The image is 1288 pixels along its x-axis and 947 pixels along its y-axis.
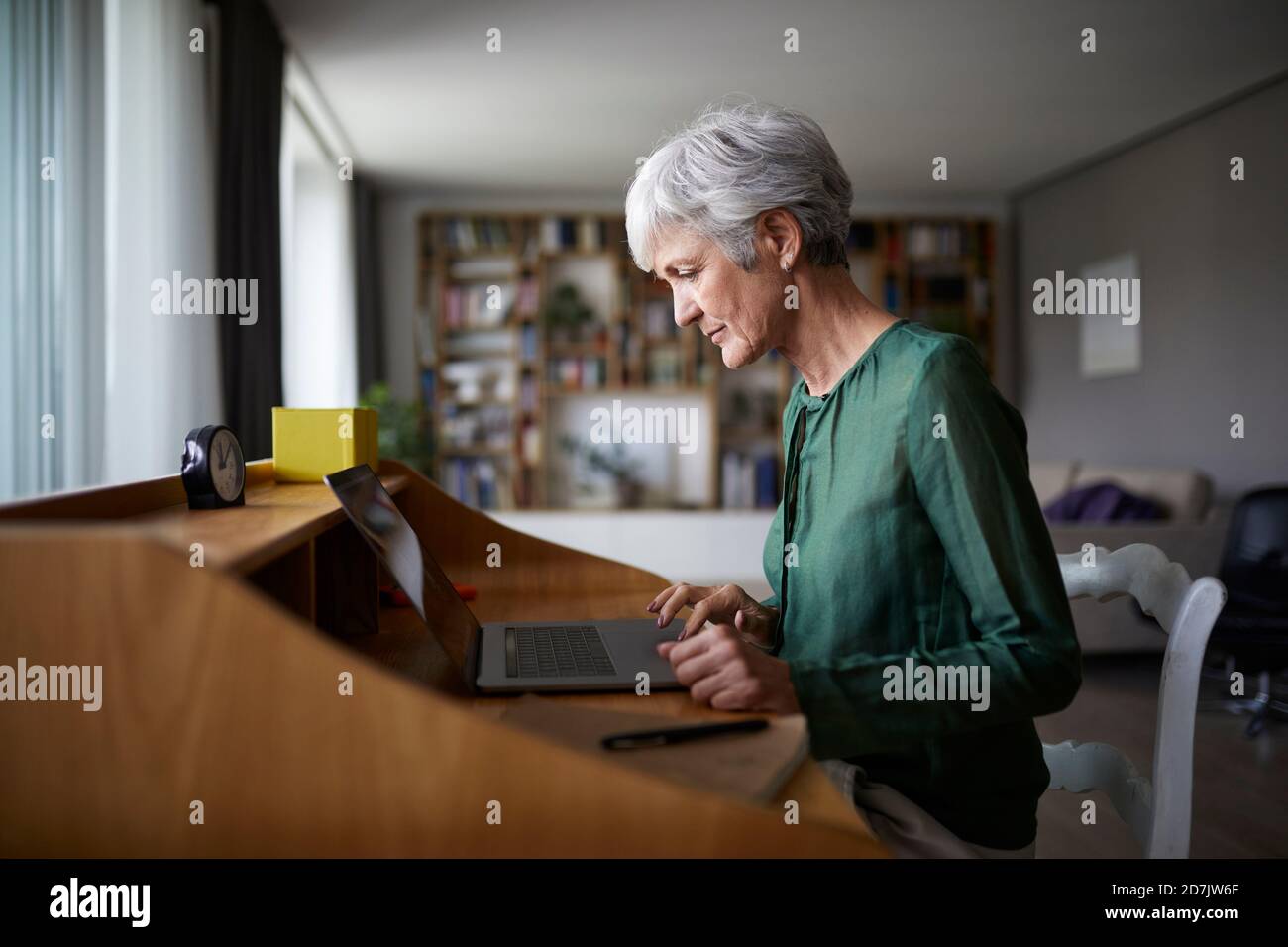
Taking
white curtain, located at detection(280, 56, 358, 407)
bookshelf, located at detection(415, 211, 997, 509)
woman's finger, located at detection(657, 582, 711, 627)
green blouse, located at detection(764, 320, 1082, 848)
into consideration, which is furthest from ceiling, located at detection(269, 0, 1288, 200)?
green blouse, located at detection(764, 320, 1082, 848)

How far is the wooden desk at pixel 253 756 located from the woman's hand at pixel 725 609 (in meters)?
0.61

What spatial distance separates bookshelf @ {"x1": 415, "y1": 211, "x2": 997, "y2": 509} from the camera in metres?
6.77

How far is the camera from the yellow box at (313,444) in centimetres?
169

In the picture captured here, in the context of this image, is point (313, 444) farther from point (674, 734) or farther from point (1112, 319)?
point (1112, 319)

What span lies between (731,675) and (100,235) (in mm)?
2325

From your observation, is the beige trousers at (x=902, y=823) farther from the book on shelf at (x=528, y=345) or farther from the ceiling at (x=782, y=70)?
the book on shelf at (x=528, y=345)

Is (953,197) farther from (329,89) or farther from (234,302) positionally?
(234,302)

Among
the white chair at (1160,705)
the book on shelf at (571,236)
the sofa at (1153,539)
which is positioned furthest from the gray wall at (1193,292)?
the white chair at (1160,705)

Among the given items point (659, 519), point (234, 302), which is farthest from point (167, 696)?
point (659, 519)

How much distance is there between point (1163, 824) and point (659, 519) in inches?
210

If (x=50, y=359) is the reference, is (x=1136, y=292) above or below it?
above

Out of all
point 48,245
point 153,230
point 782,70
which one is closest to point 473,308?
point 782,70

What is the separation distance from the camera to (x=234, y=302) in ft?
11.6
